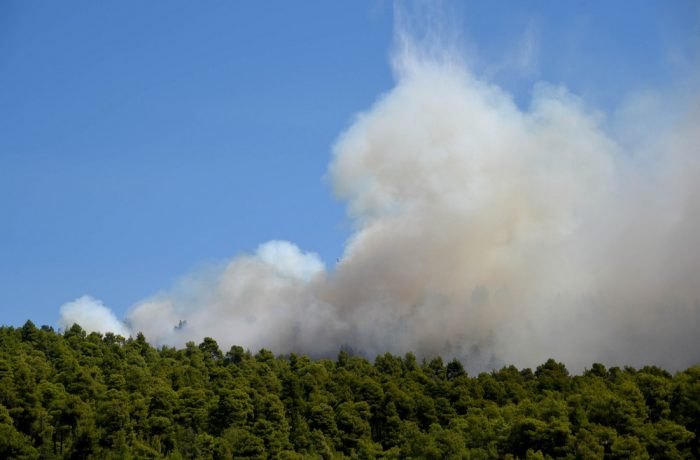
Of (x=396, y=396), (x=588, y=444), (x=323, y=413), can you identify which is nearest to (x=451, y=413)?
(x=396, y=396)

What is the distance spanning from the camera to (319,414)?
16738 cm

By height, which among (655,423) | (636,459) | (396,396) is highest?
(396,396)

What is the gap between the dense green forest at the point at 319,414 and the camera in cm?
13588

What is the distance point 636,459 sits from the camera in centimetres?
12512

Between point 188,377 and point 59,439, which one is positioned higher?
point 188,377

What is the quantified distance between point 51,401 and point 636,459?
303ft

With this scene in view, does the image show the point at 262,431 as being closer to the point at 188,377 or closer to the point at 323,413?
the point at 323,413

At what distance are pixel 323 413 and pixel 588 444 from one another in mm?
53149

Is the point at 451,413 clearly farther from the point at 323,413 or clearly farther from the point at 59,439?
the point at 59,439

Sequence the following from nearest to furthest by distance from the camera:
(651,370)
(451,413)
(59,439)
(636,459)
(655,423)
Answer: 1. (636,459)
2. (655,423)
3. (59,439)
4. (451,413)
5. (651,370)

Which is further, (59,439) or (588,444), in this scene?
(59,439)

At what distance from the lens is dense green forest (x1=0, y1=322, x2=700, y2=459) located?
135875 millimetres

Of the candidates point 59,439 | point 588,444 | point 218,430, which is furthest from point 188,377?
point 588,444

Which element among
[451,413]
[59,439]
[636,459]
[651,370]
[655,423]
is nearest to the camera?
[636,459]
